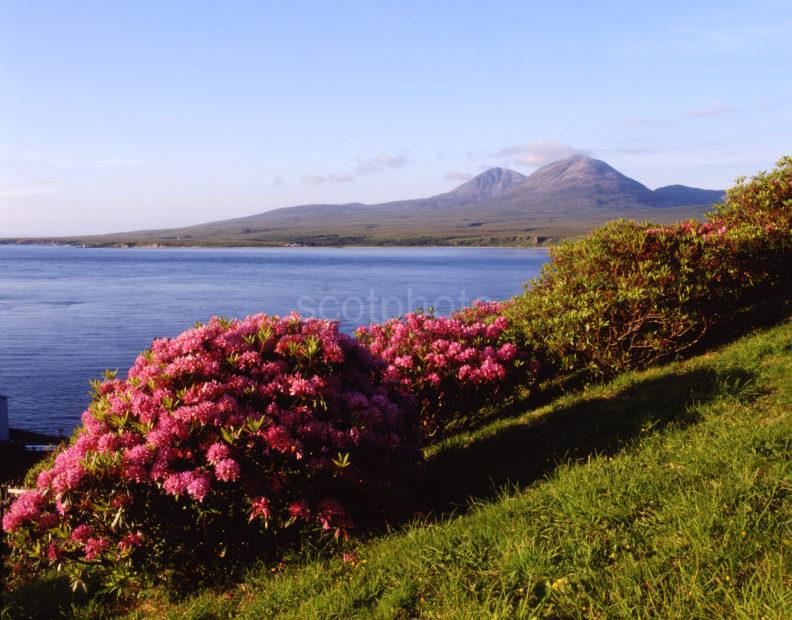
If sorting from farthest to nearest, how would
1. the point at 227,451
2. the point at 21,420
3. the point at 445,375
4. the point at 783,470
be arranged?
the point at 21,420
the point at 445,375
the point at 227,451
the point at 783,470

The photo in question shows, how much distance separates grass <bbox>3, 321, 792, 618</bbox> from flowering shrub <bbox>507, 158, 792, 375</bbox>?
298 centimetres

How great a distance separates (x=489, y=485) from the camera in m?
7.62

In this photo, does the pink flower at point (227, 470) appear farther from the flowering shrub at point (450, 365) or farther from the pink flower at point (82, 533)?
the flowering shrub at point (450, 365)

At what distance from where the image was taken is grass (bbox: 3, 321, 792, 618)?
4.81 metres

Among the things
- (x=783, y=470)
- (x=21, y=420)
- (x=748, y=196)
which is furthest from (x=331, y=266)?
(x=783, y=470)

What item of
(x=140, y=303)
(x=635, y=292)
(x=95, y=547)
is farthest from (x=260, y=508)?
(x=140, y=303)

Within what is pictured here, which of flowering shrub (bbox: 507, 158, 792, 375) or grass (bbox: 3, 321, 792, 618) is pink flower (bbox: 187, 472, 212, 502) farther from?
flowering shrub (bbox: 507, 158, 792, 375)

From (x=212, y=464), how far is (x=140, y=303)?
86032mm

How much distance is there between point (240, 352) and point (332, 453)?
1740 millimetres

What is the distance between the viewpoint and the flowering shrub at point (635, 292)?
11.4m

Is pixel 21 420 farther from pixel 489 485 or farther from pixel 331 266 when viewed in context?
pixel 331 266

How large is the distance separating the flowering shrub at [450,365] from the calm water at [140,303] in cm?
3077

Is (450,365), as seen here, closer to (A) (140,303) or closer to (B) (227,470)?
(B) (227,470)

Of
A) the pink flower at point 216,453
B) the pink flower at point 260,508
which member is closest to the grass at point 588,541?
the pink flower at point 260,508
